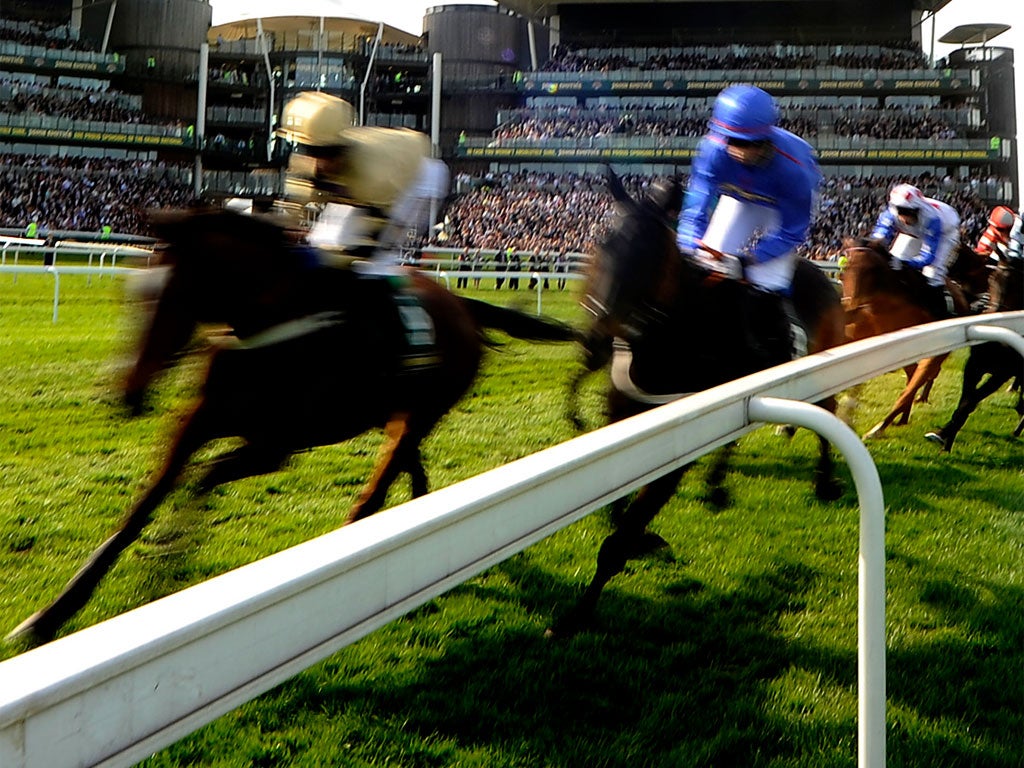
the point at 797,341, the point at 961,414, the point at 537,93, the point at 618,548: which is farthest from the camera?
the point at 537,93

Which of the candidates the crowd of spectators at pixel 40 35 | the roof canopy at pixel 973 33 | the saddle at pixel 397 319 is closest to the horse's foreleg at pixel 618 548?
the saddle at pixel 397 319

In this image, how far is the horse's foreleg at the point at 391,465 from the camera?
3.23 m

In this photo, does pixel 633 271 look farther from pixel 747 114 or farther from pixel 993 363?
pixel 993 363

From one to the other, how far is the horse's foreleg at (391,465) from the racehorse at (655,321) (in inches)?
27.9

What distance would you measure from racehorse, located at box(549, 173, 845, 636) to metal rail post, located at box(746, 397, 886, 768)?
147cm

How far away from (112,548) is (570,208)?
28.9 metres

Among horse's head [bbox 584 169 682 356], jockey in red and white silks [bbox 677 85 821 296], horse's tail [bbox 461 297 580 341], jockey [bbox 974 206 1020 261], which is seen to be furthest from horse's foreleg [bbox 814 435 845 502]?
jockey [bbox 974 206 1020 261]

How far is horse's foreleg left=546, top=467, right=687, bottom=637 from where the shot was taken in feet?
9.02

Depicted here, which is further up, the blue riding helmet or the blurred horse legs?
the blue riding helmet

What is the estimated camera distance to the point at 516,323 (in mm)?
3777

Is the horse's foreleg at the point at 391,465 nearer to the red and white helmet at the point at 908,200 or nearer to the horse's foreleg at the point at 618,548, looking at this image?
the horse's foreleg at the point at 618,548

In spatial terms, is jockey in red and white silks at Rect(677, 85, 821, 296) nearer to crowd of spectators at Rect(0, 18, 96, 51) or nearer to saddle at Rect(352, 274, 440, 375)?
saddle at Rect(352, 274, 440, 375)

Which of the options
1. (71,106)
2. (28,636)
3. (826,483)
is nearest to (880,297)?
(826,483)

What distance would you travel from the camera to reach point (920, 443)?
5574 mm
